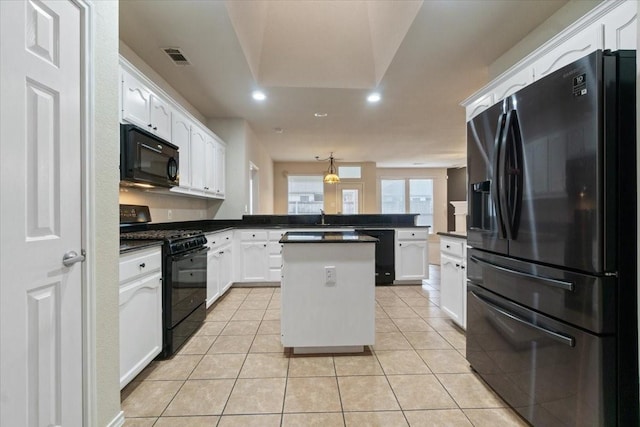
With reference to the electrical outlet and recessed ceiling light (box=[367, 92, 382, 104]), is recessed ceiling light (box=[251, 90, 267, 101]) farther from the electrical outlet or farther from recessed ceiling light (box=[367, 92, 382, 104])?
the electrical outlet

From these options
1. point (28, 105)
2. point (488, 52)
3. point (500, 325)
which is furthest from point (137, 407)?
point (488, 52)

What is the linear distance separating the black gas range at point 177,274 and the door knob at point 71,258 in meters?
0.93

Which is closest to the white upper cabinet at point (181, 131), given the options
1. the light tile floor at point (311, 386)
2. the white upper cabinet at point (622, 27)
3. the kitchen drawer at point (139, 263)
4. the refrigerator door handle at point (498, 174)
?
the kitchen drawer at point (139, 263)

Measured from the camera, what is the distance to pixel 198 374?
80.5 inches

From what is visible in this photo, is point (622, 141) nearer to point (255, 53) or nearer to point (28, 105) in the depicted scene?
point (28, 105)

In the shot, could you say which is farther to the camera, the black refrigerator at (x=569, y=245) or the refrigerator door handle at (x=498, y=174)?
the refrigerator door handle at (x=498, y=174)

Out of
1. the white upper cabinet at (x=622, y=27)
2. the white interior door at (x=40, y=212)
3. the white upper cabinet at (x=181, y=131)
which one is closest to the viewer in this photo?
the white interior door at (x=40, y=212)

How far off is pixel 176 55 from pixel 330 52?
65.3 inches

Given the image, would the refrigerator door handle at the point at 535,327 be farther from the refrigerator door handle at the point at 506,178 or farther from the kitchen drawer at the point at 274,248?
the kitchen drawer at the point at 274,248

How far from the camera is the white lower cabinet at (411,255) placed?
4609mm

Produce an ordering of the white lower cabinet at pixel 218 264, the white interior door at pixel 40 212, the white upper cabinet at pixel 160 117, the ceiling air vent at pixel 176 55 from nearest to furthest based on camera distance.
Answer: the white interior door at pixel 40 212
the white upper cabinet at pixel 160 117
the ceiling air vent at pixel 176 55
the white lower cabinet at pixel 218 264

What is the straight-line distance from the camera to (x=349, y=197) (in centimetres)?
931

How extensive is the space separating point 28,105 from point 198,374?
1.83m

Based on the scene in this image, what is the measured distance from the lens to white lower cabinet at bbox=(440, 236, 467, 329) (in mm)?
2598
